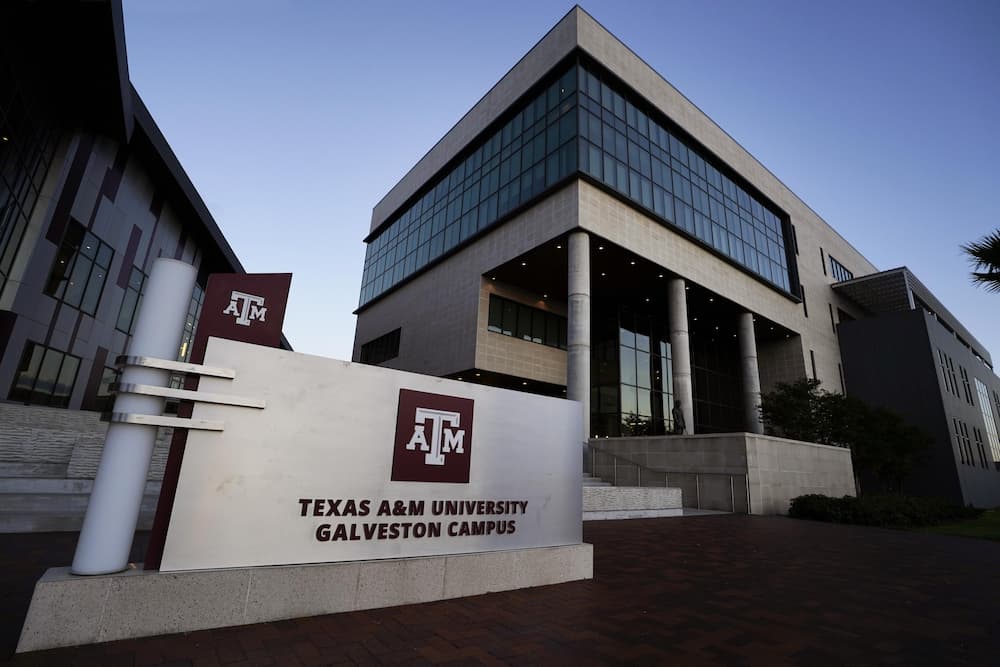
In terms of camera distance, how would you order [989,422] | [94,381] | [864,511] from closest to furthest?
[864,511]
[94,381]
[989,422]

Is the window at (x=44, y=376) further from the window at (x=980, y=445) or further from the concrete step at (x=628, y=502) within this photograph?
the window at (x=980, y=445)

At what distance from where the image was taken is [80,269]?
19.7 metres

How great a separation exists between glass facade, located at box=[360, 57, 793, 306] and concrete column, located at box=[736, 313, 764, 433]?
13.0ft

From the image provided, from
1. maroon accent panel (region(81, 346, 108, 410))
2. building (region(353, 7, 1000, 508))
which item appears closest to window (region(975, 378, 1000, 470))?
building (region(353, 7, 1000, 508))

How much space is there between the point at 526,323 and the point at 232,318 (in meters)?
25.4

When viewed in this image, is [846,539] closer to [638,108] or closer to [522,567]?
[522,567]

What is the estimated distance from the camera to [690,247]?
27.3 metres

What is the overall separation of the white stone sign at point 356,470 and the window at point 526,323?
21736 millimetres

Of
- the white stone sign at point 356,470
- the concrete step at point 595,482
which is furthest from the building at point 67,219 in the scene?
the concrete step at point 595,482

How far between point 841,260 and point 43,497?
55.6 metres

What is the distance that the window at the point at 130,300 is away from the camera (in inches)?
913

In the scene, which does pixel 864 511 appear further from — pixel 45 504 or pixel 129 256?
pixel 129 256

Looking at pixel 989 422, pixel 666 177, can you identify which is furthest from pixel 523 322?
pixel 989 422

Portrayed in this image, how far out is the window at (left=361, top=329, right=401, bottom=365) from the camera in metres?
34.4
